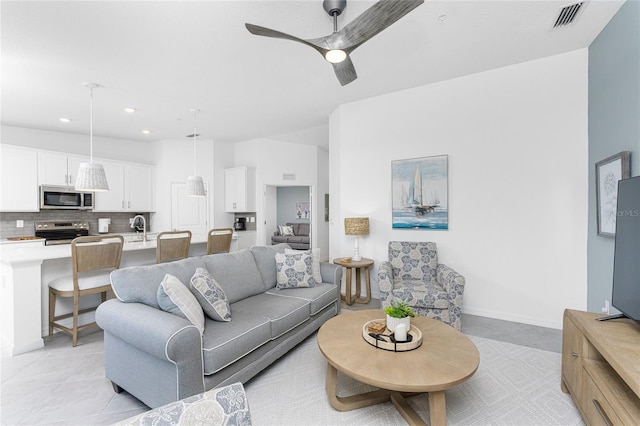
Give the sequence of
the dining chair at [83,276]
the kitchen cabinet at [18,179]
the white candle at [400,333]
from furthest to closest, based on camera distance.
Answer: the kitchen cabinet at [18,179] < the dining chair at [83,276] < the white candle at [400,333]

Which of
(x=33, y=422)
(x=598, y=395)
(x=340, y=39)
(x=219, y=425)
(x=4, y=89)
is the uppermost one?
(x=4, y=89)

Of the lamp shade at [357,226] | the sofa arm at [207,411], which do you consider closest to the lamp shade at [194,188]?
the lamp shade at [357,226]

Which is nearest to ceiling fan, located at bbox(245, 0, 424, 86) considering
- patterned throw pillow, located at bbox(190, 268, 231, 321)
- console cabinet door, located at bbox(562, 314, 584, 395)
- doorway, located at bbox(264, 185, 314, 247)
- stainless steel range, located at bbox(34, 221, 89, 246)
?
patterned throw pillow, located at bbox(190, 268, 231, 321)

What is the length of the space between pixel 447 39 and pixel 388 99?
50.4 inches

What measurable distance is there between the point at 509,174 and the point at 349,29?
2.51 metres

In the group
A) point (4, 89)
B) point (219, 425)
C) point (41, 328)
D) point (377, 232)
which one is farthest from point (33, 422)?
point (4, 89)

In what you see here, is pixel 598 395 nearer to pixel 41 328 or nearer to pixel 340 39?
pixel 340 39

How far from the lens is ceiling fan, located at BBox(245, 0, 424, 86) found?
1654mm

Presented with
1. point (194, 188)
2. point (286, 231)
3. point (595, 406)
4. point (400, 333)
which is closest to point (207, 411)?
point (400, 333)

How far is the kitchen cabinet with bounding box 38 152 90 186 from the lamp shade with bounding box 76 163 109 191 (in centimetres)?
255

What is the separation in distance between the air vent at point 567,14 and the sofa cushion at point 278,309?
10.7 feet

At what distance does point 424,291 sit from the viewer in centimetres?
291

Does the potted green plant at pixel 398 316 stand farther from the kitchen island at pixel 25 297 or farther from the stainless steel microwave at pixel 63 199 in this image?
the stainless steel microwave at pixel 63 199

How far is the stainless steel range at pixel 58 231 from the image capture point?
4.92m
